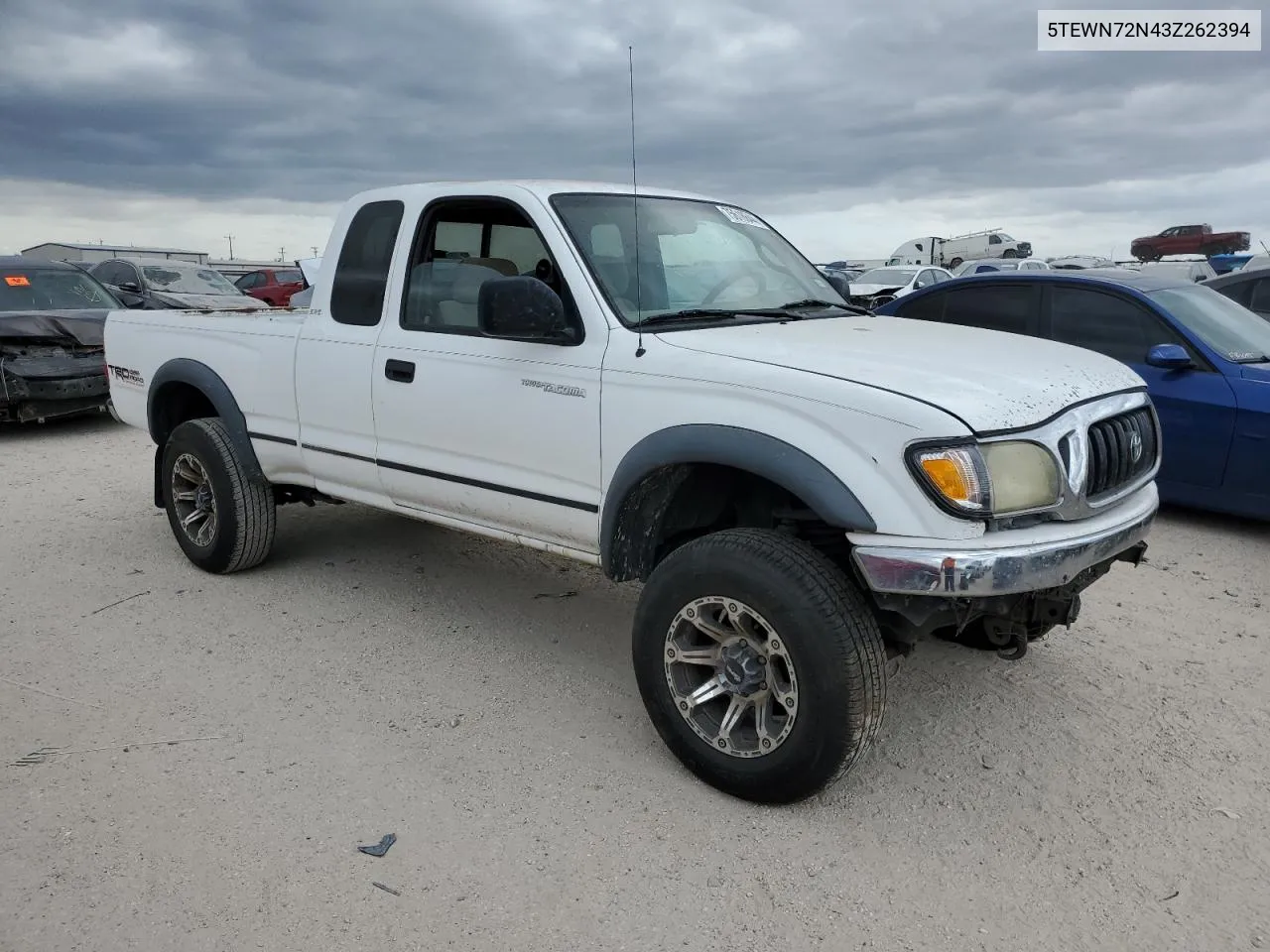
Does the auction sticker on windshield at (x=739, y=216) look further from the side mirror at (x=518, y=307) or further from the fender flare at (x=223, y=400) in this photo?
the fender flare at (x=223, y=400)

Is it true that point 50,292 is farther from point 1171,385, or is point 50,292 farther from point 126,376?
point 1171,385

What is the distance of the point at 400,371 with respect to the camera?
156 inches

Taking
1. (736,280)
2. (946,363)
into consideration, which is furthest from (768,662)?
(736,280)

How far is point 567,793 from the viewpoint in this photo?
3129 mm

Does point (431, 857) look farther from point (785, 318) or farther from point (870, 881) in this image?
point (785, 318)

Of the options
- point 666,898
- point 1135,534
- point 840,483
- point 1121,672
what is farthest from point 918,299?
point 666,898

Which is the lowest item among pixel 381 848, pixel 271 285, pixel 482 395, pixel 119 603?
pixel 381 848

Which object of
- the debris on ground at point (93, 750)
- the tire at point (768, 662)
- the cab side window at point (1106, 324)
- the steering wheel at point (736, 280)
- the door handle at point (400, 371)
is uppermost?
the steering wheel at point (736, 280)

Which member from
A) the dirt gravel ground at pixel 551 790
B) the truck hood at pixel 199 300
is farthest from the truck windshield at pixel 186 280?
the dirt gravel ground at pixel 551 790

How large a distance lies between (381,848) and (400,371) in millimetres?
1901

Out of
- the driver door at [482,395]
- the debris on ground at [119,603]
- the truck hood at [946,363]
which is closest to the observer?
the truck hood at [946,363]

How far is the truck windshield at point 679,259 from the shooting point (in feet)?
11.7

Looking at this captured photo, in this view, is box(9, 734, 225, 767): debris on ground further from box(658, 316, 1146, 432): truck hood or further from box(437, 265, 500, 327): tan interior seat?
box(658, 316, 1146, 432): truck hood

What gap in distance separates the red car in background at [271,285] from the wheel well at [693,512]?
2196 centimetres
